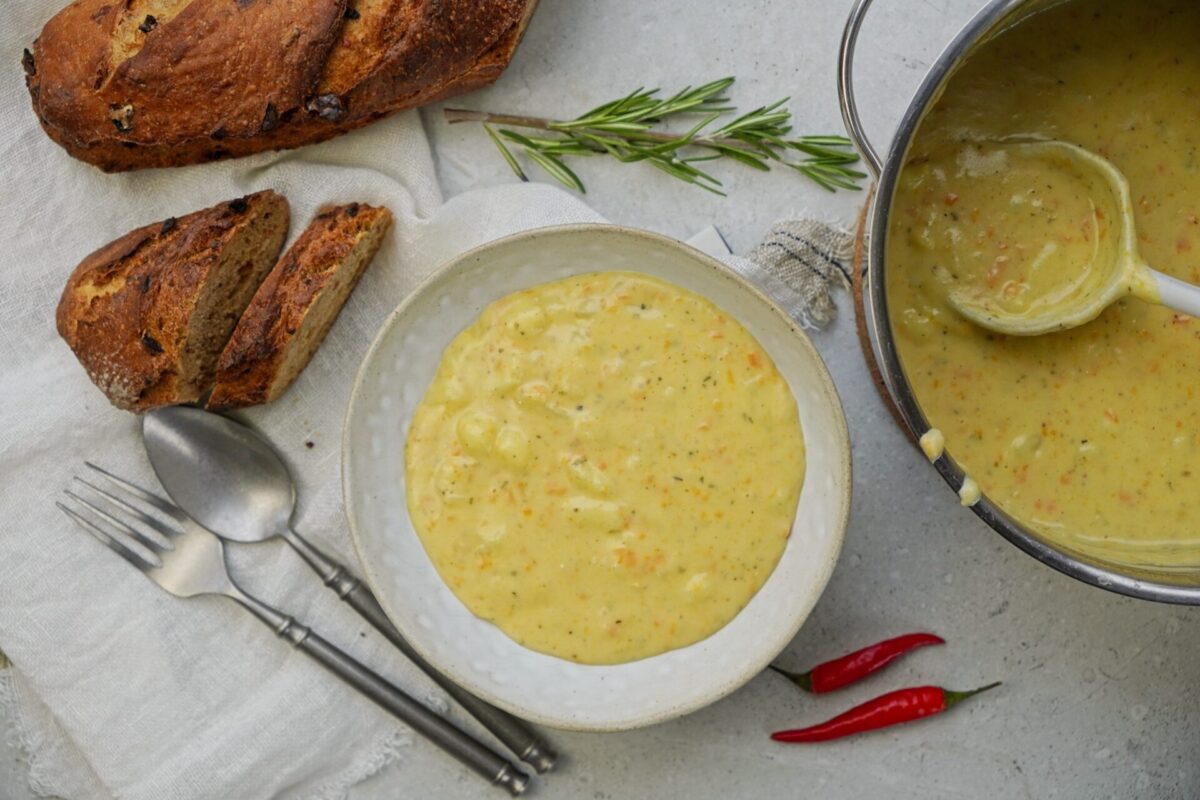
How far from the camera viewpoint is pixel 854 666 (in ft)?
7.99

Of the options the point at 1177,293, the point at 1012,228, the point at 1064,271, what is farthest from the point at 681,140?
the point at 1177,293

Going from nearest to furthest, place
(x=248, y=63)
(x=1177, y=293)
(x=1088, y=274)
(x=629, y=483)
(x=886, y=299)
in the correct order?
1. (x=886, y=299)
2. (x=1177, y=293)
3. (x=1088, y=274)
4. (x=629, y=483)
5. (x=248, y=63)

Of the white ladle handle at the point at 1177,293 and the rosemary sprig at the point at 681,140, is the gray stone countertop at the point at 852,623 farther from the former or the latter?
the white ladle handle at the point at 1177,293

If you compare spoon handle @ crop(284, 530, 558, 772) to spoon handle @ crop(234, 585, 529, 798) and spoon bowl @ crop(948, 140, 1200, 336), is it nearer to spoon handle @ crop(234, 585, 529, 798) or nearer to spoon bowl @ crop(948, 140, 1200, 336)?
spoon handle @ crop(234, 585, 529, 798)

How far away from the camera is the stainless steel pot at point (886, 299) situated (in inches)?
68.0

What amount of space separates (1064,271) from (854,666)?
971 millimetres

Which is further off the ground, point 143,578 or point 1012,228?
point 1012,228

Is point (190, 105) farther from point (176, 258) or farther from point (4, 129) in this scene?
point (4, 129)

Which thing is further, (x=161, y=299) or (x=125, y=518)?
(x=125, y=518)

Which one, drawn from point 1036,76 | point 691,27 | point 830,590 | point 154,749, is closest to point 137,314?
point 154,749

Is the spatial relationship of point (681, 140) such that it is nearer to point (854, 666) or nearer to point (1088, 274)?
point (1088, 274)

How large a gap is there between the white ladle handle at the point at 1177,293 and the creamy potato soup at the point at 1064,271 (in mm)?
157

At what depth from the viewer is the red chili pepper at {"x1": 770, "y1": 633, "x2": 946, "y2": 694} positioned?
7.98 feet

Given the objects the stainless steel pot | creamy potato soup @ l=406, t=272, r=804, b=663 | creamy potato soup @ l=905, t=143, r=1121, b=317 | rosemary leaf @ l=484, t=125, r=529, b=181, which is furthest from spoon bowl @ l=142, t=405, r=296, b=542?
creamy potato soup @ l=905, t=143, r=1121, b=317
